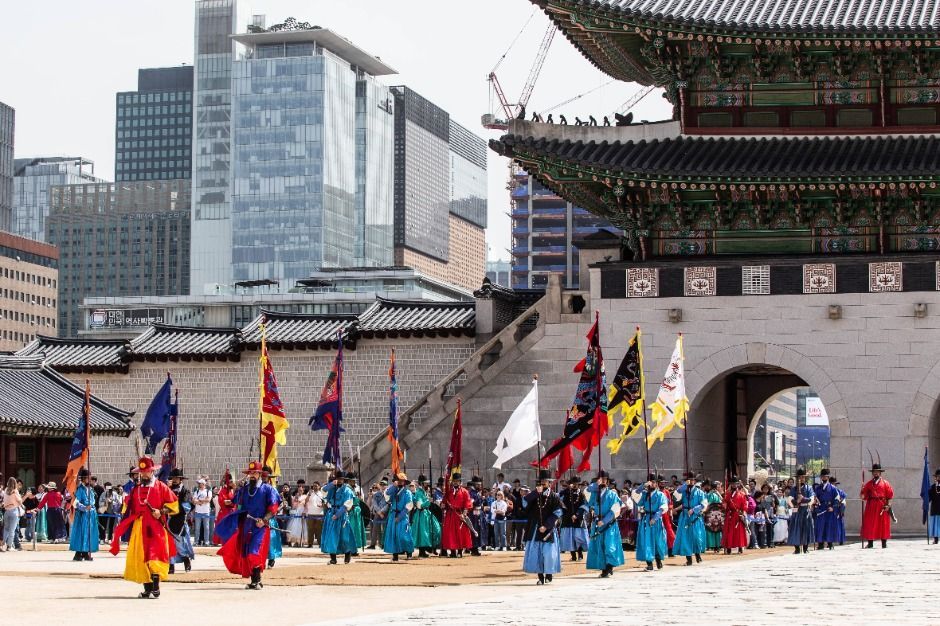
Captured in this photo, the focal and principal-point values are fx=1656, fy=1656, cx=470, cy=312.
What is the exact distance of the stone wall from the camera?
48750 millimetres

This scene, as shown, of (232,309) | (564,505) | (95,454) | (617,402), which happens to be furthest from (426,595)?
(232,309)

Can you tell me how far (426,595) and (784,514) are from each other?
18758 millimetres

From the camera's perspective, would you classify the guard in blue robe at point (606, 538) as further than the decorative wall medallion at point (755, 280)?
No

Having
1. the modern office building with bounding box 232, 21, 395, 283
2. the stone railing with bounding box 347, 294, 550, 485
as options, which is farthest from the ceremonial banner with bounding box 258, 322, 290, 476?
the modern office building with bounding box 232, 21, 395, 283

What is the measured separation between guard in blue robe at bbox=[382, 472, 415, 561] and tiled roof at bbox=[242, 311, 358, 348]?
15630mm

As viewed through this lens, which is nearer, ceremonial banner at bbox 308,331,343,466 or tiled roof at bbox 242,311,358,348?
ceremonial banner at bbox 308,331,343,466

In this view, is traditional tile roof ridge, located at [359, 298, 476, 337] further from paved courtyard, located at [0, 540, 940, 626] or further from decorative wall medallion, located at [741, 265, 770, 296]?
paved courtyard, located at [0, 540, 940, 626]

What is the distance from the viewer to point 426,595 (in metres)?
23.3

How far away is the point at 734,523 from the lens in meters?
36.2

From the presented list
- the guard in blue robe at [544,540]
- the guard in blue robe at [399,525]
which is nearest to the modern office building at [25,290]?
the guard in blue robe at [399,525]

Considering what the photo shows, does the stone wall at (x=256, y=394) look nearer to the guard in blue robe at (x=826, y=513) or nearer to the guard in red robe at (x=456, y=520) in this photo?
the guard in red robe at (x=456, y=520)

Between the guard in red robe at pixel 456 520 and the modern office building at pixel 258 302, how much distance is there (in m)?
94.6

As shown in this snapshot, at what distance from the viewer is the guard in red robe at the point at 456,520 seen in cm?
3447

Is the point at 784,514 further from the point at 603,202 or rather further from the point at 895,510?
the point at 603,202
